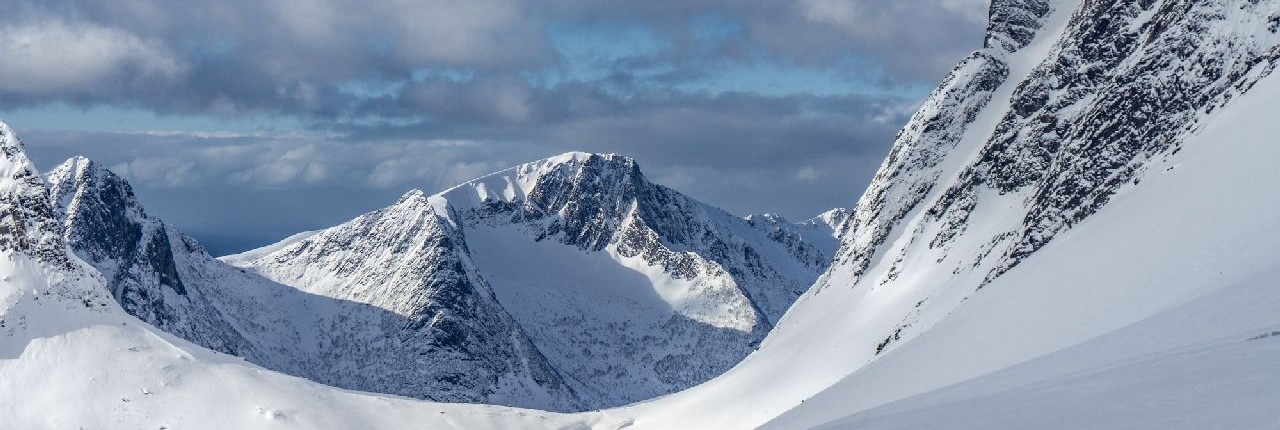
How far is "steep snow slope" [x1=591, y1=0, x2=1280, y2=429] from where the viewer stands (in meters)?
72.1

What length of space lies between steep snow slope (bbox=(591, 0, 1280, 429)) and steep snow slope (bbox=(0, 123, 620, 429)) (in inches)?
2286

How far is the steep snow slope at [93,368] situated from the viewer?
158 m

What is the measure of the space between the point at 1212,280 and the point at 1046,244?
59.8m

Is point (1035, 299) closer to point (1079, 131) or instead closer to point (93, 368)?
point (1079, 131)

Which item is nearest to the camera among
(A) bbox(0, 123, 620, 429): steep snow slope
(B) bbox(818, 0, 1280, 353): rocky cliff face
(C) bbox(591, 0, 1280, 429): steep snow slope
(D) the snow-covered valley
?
(D) the snow-covered valley

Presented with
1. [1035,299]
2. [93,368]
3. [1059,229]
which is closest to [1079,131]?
[1059,229]

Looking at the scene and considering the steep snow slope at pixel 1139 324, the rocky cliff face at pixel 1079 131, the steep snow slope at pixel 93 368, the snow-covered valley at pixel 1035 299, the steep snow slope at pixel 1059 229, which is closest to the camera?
the steep snow slope at pixel 1139 324

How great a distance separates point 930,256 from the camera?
564 feet

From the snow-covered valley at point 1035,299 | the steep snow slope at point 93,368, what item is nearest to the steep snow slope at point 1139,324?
the snow-covered valley at point 1035,299

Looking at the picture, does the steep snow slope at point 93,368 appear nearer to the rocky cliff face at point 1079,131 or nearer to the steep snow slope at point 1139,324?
the rocky cliff face at point 1079,131

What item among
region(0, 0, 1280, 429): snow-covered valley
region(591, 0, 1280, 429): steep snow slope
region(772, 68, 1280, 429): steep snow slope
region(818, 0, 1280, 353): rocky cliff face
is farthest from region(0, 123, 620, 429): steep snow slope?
region(772, 68, 1280, 429): steep snow slope

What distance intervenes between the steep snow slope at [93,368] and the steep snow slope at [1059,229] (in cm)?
5807

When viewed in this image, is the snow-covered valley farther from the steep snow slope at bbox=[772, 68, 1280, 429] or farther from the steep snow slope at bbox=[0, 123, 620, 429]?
the steep snow slope at bbox=[0, 123, 620, 429]

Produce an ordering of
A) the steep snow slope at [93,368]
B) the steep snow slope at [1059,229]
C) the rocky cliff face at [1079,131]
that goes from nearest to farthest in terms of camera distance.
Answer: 1. the steep snow slope at [1059,229]
2. the rocky cliff face at [1079,131]
3. the steep snow slope at [93,368]
